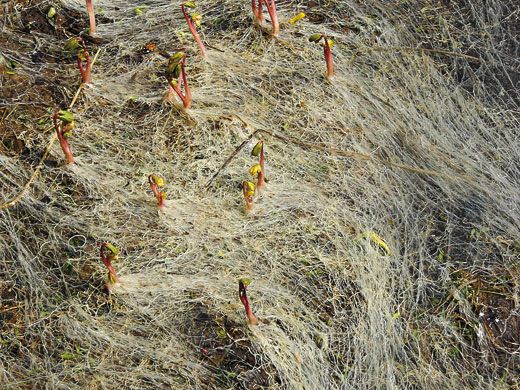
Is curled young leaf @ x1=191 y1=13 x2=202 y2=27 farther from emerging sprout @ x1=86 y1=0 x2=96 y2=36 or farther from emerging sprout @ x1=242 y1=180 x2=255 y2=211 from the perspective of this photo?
emerging sprout @ x1=242 y1=180 x2=255 y2=211

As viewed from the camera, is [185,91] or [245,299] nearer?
[245,299]

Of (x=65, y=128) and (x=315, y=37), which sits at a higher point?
(x=315, y=37)

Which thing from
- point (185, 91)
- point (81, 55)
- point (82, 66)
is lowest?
point (185, 91)

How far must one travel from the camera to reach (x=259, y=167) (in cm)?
325

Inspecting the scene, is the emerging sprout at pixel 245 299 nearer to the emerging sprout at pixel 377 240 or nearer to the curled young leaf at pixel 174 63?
the emerging sprout at pixel 377 240

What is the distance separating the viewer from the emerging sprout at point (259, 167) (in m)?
3.23

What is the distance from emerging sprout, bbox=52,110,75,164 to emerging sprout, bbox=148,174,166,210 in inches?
17.8

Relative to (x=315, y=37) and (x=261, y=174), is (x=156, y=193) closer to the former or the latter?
A: (x=261, y=174)

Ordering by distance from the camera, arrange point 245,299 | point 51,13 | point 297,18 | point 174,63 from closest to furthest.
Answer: point 245,299, point 174,63, point 297,18, point 51,13

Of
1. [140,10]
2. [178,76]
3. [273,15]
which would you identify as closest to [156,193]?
[178,76]

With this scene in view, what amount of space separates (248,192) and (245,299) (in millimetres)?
557

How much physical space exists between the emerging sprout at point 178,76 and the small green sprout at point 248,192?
63 cm

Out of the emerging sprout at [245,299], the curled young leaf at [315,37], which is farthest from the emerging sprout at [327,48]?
the emerging sprout at [245,299]

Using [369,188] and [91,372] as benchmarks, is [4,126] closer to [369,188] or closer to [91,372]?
[91,372]
